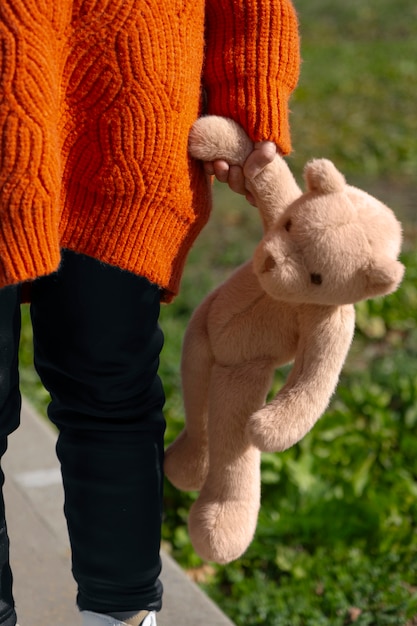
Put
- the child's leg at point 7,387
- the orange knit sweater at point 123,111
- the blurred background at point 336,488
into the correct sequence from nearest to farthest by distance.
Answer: the orange knit sweater at point 123,111 < the child's leg at point 7,387 < the blurred background at point 336,488

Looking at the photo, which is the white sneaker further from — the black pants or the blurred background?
the blurred background

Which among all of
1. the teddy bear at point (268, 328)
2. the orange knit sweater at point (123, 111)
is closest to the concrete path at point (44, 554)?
the teddy bear at point (268, 328)

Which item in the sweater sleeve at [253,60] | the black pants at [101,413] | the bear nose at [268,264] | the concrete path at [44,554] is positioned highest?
the sweater sleeve at [253,60]

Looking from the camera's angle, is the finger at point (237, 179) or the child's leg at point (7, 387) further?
the finger at point (237, 179)

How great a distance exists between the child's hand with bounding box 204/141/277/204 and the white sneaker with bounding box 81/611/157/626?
0.89 metres

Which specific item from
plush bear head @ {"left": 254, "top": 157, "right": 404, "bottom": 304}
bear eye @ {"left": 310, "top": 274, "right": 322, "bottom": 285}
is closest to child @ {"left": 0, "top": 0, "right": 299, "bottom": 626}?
plush bear head @ {"left": 254, "top": 157, "right": 404, "bottom": 304}

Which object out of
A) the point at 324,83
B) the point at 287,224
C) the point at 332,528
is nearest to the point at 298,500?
the point at 332,528

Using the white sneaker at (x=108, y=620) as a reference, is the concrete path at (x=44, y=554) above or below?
below

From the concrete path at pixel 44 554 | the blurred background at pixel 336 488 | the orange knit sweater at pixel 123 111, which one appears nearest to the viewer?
the orange knit sweater at pixel 123 111

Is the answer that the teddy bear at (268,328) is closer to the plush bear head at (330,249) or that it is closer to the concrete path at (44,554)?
the plush bear head at (330,249)

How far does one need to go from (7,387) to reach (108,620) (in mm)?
524

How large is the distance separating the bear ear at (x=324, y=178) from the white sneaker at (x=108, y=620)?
3.02ft

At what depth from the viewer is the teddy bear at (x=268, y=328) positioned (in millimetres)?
1810

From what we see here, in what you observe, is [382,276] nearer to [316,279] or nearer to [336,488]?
[316,279]
